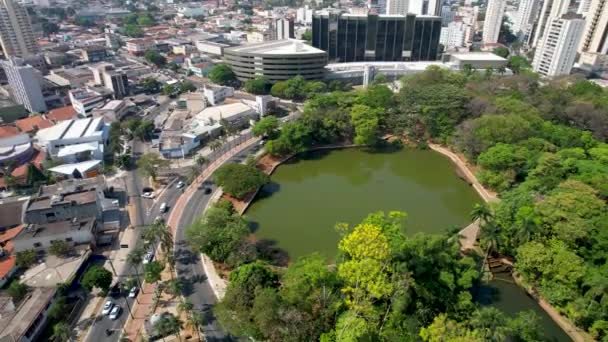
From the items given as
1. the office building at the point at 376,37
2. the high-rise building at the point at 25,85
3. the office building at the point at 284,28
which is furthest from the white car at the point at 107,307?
the office building at the point at 284,28

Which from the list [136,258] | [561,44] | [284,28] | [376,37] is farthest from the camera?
[284,28]

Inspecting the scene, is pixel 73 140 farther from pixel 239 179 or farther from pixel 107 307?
pixel 107 307

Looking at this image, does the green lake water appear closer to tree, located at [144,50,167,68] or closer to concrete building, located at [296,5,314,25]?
tree, located at [144,50,167,68]

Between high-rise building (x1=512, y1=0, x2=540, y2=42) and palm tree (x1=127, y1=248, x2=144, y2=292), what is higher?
high-rise building (x1=512, y1=0, x2=540, y2=42)

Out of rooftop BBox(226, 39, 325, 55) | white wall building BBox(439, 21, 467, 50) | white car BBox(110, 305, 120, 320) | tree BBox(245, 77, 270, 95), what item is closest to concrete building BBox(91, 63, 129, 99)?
rooftop BBox(226, 39, 325, 55)

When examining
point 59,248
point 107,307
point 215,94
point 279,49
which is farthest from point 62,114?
point 107,307

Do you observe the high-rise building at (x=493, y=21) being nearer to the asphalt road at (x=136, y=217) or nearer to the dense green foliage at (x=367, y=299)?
the asphalt road at (x=136, y=217)

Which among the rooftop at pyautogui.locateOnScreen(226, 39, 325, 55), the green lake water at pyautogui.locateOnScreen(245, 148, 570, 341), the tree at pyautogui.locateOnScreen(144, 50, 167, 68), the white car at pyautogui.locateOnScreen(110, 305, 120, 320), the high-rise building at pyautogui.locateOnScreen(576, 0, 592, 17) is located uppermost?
the high-rise building at pyautogui.locateOnScreen(576, 0, 592, 17)
